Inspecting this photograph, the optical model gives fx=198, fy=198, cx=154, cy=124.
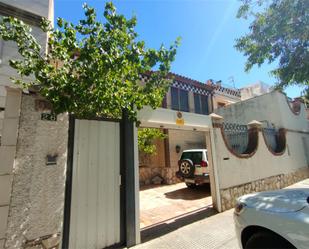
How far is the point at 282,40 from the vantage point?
6719 millimetres

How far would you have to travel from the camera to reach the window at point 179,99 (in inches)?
517

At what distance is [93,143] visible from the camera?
13.0 feet

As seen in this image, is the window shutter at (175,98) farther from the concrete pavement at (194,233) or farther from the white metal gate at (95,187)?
the white metal gate at (95,187)

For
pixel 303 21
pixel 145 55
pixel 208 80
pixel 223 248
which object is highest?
pixel 208 80

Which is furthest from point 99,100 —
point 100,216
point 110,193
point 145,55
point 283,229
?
point 283,229

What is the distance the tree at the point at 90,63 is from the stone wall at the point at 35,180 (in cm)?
40

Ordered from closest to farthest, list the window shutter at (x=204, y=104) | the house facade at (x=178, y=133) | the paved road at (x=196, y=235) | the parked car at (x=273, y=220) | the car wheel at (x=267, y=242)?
the parked car at (x=273, y=220) → the car wheel at (x=267, y=242) → the paved road at (x=196, y=235) → the house facade at (x=178, y=133) → the window shutter at (x=204, y=104)

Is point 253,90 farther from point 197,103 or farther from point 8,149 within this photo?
point 8,149

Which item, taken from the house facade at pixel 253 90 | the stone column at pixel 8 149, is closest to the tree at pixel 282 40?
the stone column at pixel 8 149

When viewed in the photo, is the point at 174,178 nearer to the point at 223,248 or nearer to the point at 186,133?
the point at 186,133

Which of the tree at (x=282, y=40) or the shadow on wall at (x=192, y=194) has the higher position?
the tree at (x=282, y=40)

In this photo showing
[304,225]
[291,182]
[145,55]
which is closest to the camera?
[304,225]

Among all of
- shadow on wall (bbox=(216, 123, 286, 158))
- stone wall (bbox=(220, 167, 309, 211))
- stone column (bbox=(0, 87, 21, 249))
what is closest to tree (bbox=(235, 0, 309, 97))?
shadow on wall (bbox=(216, 123, 286, 158))

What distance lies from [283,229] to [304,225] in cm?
25
